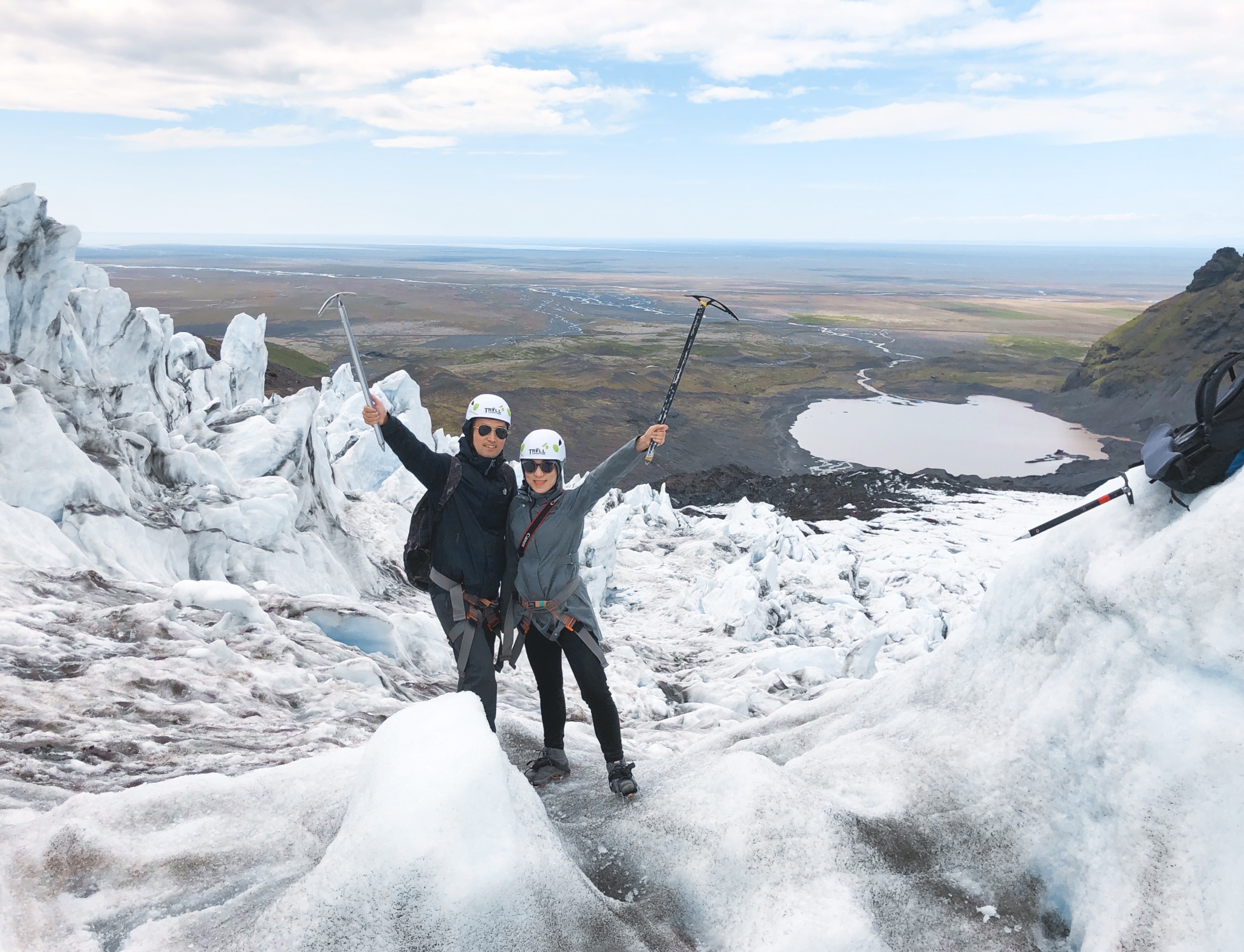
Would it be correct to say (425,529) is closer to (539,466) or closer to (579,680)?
(539,466)

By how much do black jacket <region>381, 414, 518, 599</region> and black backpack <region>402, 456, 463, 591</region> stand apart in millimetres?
42

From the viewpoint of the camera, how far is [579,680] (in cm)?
479

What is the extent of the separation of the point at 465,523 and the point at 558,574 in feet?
2.23

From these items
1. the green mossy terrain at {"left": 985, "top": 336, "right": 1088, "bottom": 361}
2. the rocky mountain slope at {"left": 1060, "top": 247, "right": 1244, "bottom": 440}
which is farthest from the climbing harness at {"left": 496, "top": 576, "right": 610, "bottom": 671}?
the green mossy terrain at {"left": 985, "top": 336, "right": 1088, "bottom": 361}

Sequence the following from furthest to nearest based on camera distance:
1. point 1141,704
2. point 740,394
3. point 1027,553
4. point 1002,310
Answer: point 1002,310 → point 740,394 → point 1027,553 → point 1141,704

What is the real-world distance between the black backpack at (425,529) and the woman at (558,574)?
42cm

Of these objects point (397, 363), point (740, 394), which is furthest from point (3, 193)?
point (397, 363)

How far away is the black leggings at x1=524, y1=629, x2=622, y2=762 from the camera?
4727 mm

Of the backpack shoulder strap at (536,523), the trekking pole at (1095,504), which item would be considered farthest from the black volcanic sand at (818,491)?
the backpack shoulder strap at (536,523)

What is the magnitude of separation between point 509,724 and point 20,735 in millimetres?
3188

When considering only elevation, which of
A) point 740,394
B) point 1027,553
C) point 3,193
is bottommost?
point 740,394

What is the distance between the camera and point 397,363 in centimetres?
9000

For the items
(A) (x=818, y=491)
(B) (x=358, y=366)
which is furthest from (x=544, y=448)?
(A) (x=818, y=491)

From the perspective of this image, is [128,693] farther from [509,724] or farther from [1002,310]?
[1002,310]
